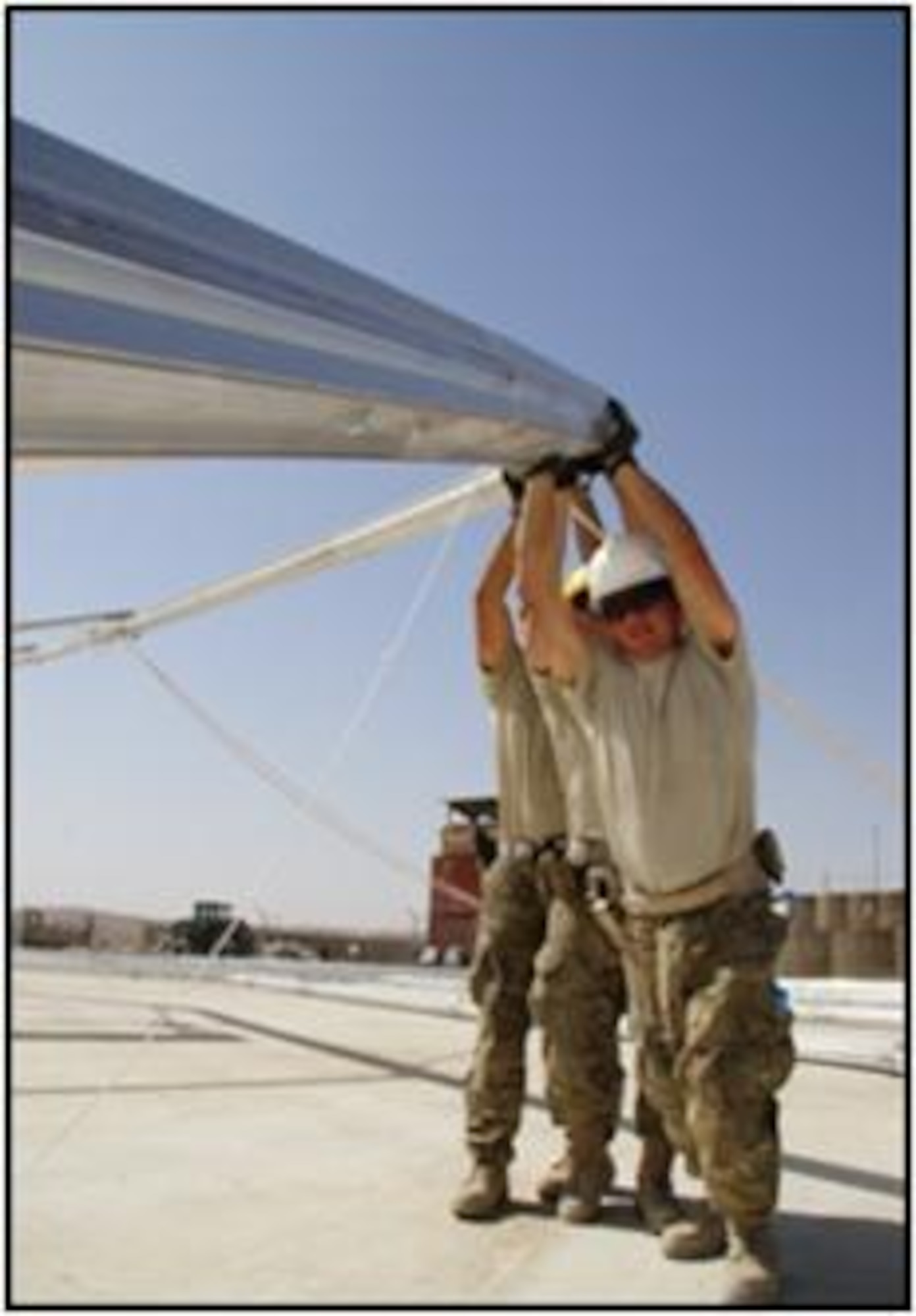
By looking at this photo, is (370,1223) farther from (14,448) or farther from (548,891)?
(14,448)

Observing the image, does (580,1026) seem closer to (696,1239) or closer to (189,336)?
(696,1239)

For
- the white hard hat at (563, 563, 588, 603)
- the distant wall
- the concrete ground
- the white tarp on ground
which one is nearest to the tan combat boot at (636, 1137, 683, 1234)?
the concrete ground

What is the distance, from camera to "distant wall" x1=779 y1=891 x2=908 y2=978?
20.4 m

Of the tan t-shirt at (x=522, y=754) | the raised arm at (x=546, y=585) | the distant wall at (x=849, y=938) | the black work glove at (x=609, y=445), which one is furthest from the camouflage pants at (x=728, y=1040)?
the distant wall at (x=849, y=938)

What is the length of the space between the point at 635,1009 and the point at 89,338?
231 centimetres

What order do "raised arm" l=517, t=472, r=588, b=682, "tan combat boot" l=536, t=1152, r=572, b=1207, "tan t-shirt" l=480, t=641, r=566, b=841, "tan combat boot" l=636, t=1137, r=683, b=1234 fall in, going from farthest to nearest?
1. "tan t-shirt" l=480, t=641, r=566, b=841
2. "tan combat boot" l=536, t=1152, r=572, b=1207
3. "tan combat boot" l=636, t=1137, r=683, b=1234
4. "raised arm" l=517, t=472, r=588, b=682

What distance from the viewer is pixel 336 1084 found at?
256 inches

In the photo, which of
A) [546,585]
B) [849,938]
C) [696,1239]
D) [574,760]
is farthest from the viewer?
[849,938]

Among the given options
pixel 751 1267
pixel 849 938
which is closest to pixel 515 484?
pixel 751 1267

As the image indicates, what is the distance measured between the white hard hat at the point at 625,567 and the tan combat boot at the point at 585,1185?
147 cm

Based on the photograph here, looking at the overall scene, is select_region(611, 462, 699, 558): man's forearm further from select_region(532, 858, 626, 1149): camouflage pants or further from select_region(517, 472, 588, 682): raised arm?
select_region(532, 858, 626, 1149): camouflage pants

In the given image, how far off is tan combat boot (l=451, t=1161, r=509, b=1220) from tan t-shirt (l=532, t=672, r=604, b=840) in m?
0.92

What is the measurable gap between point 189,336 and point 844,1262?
269cm

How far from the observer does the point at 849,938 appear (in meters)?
21.0
